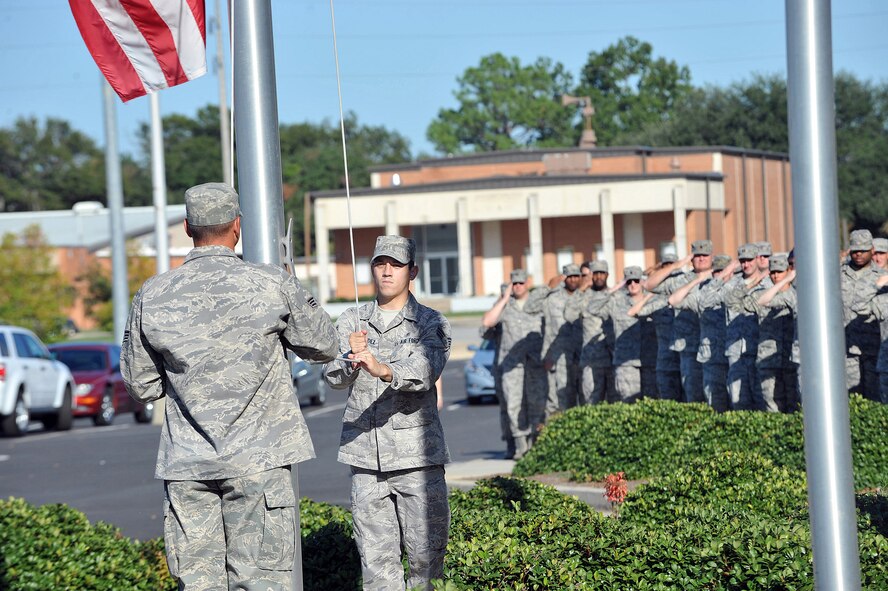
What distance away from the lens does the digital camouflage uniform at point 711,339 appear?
1323cm

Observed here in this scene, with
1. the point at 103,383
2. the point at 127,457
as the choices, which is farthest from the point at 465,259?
the point at 127,457

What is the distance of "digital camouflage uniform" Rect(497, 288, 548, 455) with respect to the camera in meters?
13.6

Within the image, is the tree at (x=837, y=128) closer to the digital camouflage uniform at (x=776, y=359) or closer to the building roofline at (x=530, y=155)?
the building roofline at (x=530, y=155)

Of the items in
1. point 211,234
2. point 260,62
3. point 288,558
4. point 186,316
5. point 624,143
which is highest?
point 624,143

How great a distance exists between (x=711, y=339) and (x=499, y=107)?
8658 cm

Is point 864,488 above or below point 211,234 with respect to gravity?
below

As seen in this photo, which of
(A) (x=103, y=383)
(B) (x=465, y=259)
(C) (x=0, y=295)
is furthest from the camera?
(B) (x=465, y=259)

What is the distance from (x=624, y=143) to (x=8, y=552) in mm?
86150

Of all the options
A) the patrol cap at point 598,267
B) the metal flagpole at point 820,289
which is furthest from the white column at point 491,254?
the metal flagpole at point 820,289

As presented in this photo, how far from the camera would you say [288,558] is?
15.6 ft

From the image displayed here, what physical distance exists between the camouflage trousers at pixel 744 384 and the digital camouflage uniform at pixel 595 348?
6.61 feet

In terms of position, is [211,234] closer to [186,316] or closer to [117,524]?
[186,316]

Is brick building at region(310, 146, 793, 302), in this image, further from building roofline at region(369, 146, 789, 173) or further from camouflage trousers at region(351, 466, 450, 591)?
camouflage trousers at region(351, 466, 450, 591)

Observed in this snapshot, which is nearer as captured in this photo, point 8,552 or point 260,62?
point 260,62
